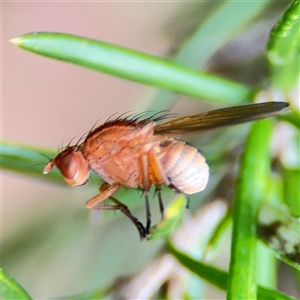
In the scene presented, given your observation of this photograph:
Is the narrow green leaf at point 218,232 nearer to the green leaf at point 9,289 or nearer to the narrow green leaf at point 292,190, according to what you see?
the narrow green leaf at point 292,190

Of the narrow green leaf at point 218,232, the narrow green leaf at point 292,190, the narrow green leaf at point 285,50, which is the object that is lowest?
the narrow green leaf at point 218,232

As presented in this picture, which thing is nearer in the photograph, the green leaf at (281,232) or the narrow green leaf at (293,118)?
A: the green leaf at (281,232)

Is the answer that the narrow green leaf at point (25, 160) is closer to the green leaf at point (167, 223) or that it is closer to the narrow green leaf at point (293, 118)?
the green leaf at point (167, 223)

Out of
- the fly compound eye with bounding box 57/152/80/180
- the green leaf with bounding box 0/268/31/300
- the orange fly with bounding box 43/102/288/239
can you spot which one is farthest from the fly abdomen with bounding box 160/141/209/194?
the green leaf with bounding box 0/268/31/300

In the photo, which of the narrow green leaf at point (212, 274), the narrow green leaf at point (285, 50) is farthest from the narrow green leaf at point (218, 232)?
the narrow green leaf at point (285, 50)

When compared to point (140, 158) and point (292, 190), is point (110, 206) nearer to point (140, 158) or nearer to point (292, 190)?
point (140, 158)

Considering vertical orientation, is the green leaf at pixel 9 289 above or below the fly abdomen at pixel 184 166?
below

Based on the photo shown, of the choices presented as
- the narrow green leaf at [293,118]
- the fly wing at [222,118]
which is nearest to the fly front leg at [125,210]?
the fly wing at [222,118]
